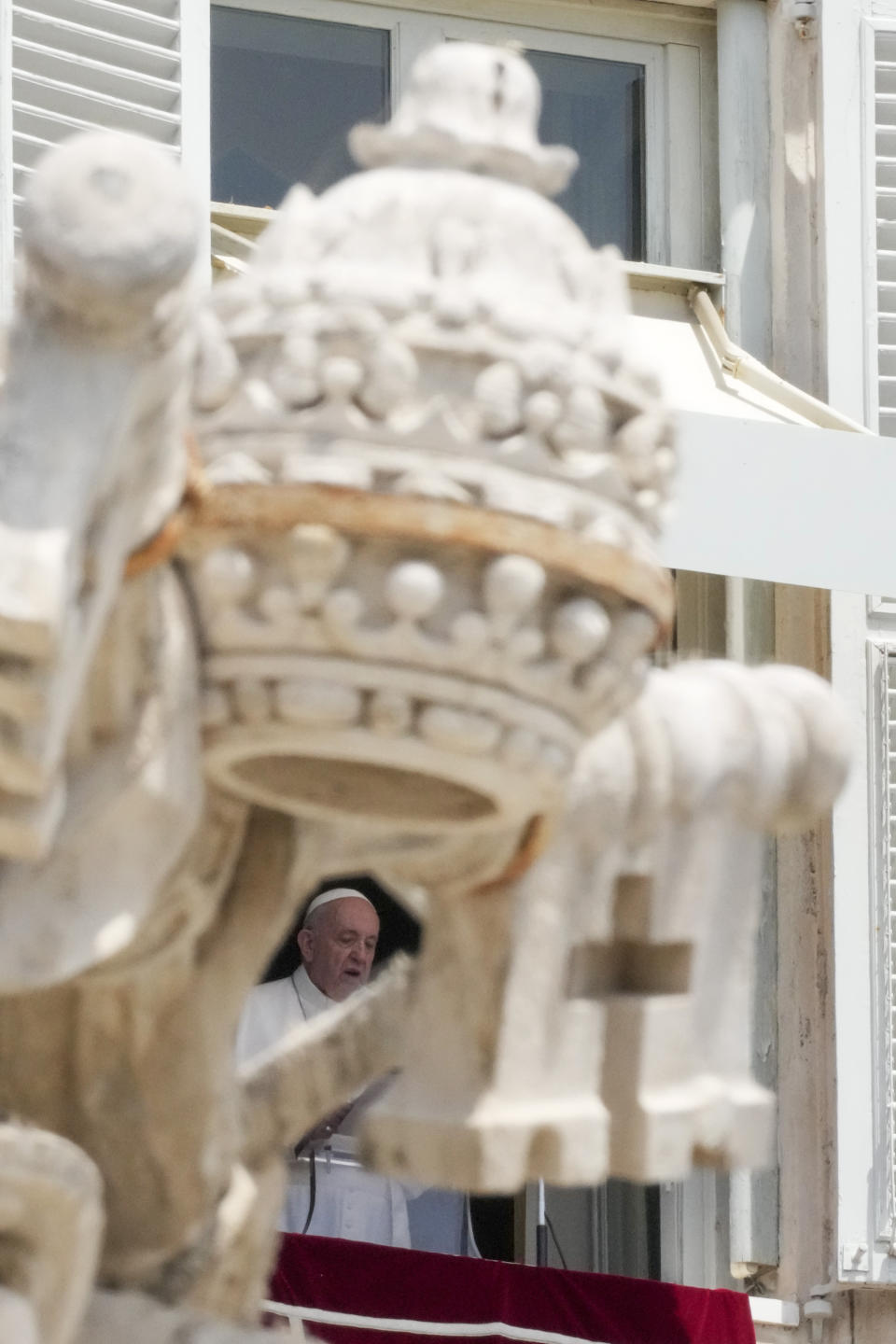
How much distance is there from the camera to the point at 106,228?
3.35 ft

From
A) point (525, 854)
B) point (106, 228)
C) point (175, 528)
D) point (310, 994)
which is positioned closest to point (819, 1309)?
point (310, 994)

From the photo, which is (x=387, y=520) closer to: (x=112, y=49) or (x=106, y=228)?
(x=106, y=228)

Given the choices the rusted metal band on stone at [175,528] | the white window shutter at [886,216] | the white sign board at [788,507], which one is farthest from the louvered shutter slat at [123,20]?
the rusted metal band on stone at [175,528]

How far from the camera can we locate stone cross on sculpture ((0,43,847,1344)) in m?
1.05

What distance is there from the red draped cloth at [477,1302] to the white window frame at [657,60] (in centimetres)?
179

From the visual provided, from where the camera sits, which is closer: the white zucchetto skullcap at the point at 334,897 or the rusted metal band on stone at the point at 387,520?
the rusted metal band on stone at the point at 387,520

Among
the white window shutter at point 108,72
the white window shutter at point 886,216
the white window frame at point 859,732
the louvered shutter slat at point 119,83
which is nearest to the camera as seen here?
the white window shutter at point 108,72

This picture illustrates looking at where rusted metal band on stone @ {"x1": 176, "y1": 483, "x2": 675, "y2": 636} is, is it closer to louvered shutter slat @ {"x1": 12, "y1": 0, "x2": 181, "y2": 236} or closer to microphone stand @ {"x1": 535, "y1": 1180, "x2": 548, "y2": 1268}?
louvered shutter slat @ {"x1": 12, "y1": 0, "x2": 181, "y2": 236}

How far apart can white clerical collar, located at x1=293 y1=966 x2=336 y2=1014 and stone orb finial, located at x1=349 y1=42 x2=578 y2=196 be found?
2881 millimetres

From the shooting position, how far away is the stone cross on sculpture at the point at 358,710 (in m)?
1.05

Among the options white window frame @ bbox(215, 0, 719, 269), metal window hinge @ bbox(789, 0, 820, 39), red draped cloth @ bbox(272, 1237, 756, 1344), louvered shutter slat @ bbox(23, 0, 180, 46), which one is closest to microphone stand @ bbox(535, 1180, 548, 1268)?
red draped cloth @ bbox(272, 1237, 756, 1344)

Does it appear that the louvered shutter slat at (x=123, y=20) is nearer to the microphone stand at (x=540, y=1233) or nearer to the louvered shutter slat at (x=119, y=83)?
the louvered shutter slat at (x=119, y=83)

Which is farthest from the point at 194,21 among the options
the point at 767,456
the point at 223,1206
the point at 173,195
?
the point at 173,195

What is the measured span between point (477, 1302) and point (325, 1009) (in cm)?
49
